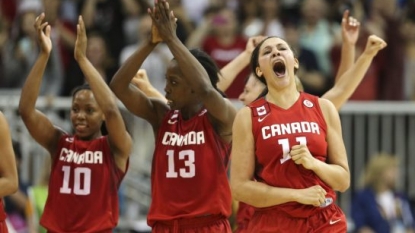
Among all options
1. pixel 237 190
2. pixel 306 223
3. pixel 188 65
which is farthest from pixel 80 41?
pixel 306 223

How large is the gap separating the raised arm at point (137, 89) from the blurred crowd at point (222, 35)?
5.15 m

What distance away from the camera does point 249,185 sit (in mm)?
7934

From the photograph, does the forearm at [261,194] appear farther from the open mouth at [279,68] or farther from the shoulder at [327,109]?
the open mouth at [279,68]

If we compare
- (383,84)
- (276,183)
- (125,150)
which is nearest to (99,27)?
(383,84)

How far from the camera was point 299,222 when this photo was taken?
7.95m

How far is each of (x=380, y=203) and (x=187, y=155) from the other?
227 inches

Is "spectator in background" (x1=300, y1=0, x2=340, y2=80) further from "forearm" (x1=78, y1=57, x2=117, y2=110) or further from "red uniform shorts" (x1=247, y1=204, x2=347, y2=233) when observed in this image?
"red uniform shorts" (x1=247, y1=204, x2=347, y2=233)

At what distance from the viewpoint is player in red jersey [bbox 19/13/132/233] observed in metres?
9.09

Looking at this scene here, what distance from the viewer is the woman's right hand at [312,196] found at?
25.5 feet

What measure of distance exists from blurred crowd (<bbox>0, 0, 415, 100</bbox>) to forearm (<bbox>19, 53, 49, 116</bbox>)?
508cm

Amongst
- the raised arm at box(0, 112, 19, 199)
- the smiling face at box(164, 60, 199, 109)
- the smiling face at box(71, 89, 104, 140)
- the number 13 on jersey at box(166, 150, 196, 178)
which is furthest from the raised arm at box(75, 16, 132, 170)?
the raised arm at box(0, 112, 19, 199)

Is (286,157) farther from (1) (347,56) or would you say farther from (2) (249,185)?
(1) (347,56)

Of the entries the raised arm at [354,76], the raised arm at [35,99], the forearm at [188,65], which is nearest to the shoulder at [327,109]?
the forearm at [188,65]

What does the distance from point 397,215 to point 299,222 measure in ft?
20.8
